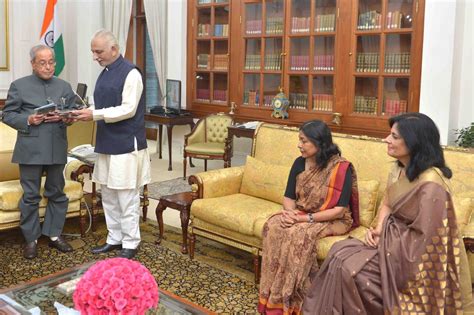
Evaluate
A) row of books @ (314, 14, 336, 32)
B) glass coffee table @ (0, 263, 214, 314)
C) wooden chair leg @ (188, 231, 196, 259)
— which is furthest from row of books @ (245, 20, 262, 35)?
glass coffee table @ (0, 263, 214, 314)

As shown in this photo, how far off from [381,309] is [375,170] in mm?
1216

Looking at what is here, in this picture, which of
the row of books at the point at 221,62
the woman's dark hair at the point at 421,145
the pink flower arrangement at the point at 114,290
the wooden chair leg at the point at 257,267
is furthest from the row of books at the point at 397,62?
the pink flower arrangement at the point at 114,290

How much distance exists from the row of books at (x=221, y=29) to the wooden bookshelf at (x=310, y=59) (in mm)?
21

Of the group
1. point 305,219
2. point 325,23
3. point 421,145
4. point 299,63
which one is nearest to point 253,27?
point 299,63

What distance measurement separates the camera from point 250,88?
7184mm

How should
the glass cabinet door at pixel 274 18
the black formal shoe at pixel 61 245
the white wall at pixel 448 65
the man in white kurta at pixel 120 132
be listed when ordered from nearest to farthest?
the man in white kurta at pixel 120 132, the black formal shoe at pixel 61 245, the white wall at pixel 448 65, the glass cabinet door at pixel 274 18

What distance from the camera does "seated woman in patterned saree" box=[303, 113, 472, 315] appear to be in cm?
252

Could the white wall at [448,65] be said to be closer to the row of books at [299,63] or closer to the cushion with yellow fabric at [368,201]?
the row of books at [299,63]

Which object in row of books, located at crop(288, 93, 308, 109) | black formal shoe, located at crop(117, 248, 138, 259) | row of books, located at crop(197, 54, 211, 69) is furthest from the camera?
row of books, located at crop(197, 54, 211, 69)

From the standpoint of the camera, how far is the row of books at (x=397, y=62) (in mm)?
5676

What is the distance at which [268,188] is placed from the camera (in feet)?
13.1

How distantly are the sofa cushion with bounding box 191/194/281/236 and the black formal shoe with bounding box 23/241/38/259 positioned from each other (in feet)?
3.91

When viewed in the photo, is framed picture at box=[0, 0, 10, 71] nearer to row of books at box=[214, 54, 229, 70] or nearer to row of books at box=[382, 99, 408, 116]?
row of books at box=[214, 54, 229, 70]

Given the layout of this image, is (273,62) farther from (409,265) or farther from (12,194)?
(409,265)
